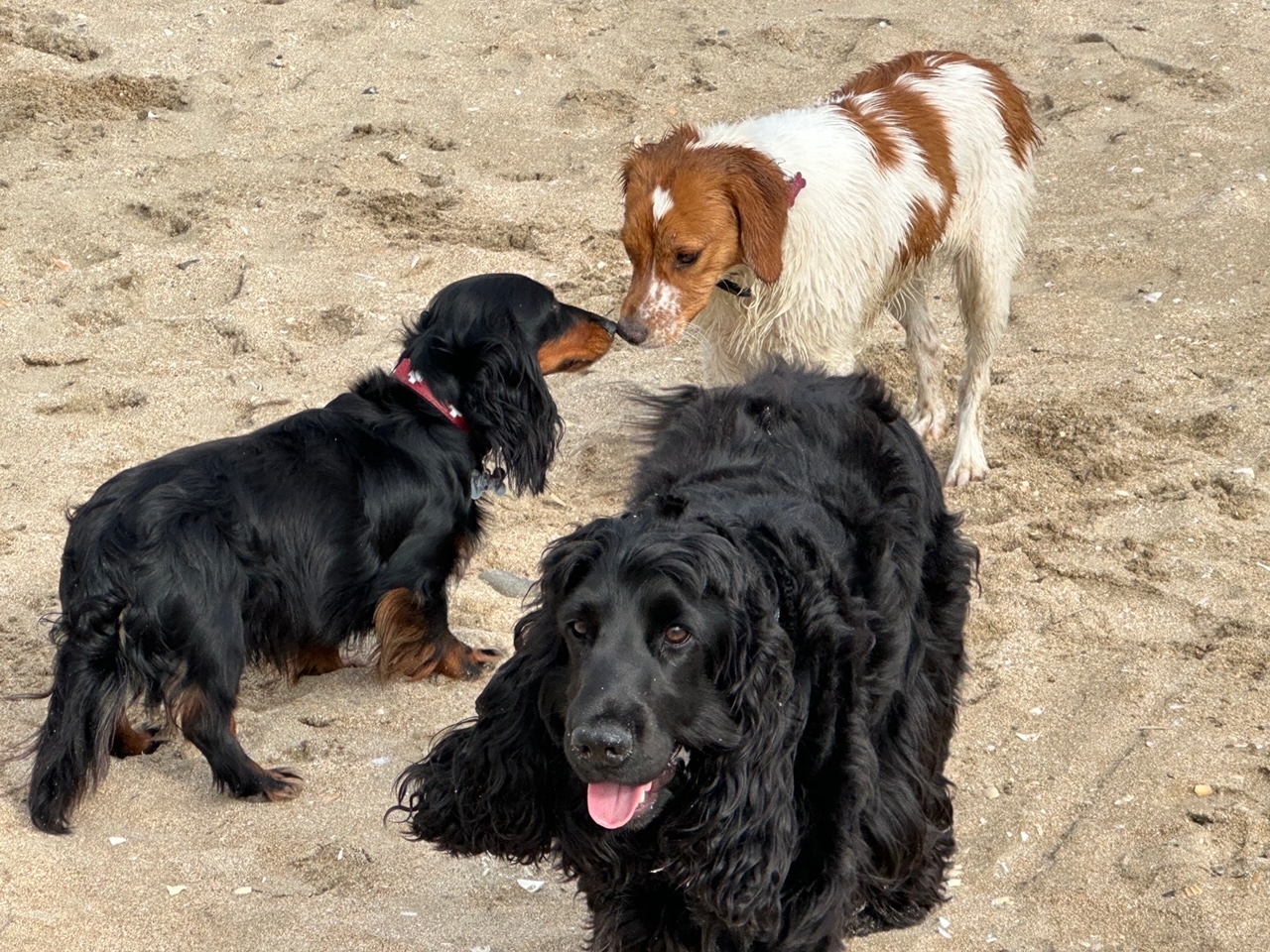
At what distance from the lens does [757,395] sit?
11.3ft

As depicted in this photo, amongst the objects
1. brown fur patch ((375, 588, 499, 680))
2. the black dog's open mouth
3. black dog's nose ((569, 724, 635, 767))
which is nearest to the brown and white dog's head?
brown fur patch ((375, 588, 499, 680))

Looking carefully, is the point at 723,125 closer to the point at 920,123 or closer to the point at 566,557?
the point at 920,123

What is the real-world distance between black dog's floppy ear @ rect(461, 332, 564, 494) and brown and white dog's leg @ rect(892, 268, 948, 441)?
6.31 ft

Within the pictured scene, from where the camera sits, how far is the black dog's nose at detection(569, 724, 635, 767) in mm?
2381

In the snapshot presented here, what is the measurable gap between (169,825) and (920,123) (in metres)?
3.56

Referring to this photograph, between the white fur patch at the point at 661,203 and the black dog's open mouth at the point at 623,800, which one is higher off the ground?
the white fur patch at the point at 661,203

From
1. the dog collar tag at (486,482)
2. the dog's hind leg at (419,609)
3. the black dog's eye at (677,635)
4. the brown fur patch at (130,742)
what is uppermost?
the black dog's eye at (677,635)

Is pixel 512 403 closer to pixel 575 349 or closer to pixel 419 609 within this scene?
pixel 575 349

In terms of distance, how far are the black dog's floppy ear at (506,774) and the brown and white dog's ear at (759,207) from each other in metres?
2.49

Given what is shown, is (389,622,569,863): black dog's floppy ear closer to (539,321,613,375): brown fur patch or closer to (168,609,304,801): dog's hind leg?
(168,609,304,801): dog's hind leg

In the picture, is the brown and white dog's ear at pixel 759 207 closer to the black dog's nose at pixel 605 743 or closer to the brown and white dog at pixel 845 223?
the brown and white dog at pixel 845 223

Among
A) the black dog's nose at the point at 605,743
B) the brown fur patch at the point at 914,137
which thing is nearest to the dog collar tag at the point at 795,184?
the brown fur patch at the point at 914,137

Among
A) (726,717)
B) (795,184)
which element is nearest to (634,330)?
(795,184)

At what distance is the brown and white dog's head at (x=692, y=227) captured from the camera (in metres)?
4.91
